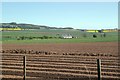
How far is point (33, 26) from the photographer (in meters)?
139

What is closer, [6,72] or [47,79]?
[47,79]

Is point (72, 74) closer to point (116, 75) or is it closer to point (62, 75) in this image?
point (62, 75)

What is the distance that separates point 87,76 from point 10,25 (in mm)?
107113

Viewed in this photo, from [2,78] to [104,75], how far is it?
4.12 metres

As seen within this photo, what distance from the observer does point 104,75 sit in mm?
12102

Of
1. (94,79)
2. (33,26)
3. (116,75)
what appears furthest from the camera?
(33,26)

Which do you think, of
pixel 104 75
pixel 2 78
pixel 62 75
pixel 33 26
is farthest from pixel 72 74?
pixel 33 26

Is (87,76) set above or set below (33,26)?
below

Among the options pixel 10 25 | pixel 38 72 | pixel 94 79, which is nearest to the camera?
pixel 94 79

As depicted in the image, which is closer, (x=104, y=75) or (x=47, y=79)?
(x=47, y=79)

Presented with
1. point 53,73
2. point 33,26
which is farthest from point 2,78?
point 33,26

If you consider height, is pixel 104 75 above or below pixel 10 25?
below

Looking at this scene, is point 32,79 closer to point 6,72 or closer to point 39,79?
point 39,79

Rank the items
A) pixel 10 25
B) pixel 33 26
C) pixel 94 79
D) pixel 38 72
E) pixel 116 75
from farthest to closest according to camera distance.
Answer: pixel 33 26 < pixel 10 25 < pixel 38 72 < pixel 116 75 < pixel 94 79
